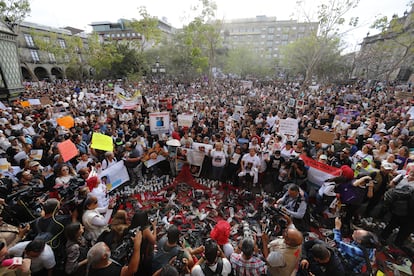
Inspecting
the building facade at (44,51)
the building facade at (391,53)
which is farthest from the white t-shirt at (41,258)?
the building facade at (44,51)

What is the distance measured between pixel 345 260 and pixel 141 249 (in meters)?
2.93

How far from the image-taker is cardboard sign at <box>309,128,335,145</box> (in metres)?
6.61

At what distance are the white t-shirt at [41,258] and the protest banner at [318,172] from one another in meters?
5.82

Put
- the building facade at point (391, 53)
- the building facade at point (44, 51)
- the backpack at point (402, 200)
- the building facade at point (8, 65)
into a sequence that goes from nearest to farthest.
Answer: the backpack at point (402, 200)
the building facade at point (8, 65)
the building facade at point (391, 53)
the building facade at point (44, 51)

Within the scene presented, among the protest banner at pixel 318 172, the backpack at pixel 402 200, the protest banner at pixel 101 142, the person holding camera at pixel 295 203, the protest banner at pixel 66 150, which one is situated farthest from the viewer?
the protest banner at pixel 101 142

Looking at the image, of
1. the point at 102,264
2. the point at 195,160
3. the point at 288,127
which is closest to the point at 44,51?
the point at 195,160

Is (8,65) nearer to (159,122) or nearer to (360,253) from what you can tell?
(159,122)

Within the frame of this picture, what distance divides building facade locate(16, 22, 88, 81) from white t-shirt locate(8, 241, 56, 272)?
37725 mm

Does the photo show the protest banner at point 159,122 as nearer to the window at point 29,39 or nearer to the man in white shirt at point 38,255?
the man in white shirt at point 38,255

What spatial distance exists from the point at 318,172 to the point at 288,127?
2482 mm

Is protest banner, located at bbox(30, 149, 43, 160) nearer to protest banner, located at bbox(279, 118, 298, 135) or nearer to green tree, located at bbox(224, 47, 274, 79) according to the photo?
protest banner, located at bbox(279, 118, 298, 135)

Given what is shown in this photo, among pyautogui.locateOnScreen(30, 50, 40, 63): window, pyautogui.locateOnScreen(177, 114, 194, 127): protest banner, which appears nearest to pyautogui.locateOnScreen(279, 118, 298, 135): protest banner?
pyautogui.locateOnScreen(177, 114, 194, 127): protest banner

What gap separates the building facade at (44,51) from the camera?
34259 millimetres

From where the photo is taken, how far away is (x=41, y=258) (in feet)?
8.23
